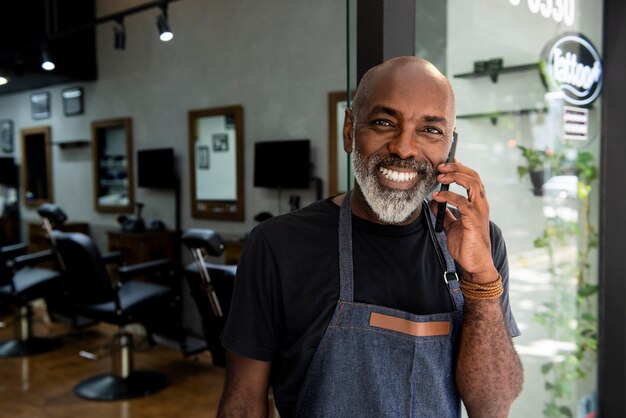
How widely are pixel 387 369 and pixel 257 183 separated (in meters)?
3.87

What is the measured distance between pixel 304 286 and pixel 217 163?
4441 millimetres

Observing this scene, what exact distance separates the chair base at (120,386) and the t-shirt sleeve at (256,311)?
339 cm

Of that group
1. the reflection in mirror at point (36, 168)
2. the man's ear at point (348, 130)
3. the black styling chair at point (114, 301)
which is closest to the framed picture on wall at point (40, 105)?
the reflection in mirror at point (36, 168)

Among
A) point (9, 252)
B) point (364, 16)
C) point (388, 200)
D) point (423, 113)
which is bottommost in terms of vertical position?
point (9, 252)

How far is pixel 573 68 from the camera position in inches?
115

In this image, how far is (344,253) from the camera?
1.23 meters

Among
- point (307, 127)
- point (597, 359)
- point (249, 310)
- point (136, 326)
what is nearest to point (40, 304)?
point (136, 326)

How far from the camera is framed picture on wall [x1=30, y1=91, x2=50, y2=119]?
7488 millimetres

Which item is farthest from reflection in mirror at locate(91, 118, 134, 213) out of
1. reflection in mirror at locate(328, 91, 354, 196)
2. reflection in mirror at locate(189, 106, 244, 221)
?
reflection in mirror at locate(328, 91, 354, 196)

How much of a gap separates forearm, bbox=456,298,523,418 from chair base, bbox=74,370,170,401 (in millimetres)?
3544

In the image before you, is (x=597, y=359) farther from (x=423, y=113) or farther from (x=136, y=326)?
(x=136, y=326)

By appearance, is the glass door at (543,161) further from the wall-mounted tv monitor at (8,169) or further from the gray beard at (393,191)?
the wall-mounted tv monitor at (8,169)

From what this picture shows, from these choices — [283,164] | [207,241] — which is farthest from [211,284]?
[283,164]

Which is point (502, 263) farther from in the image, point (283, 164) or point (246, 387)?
point (283, 164)
